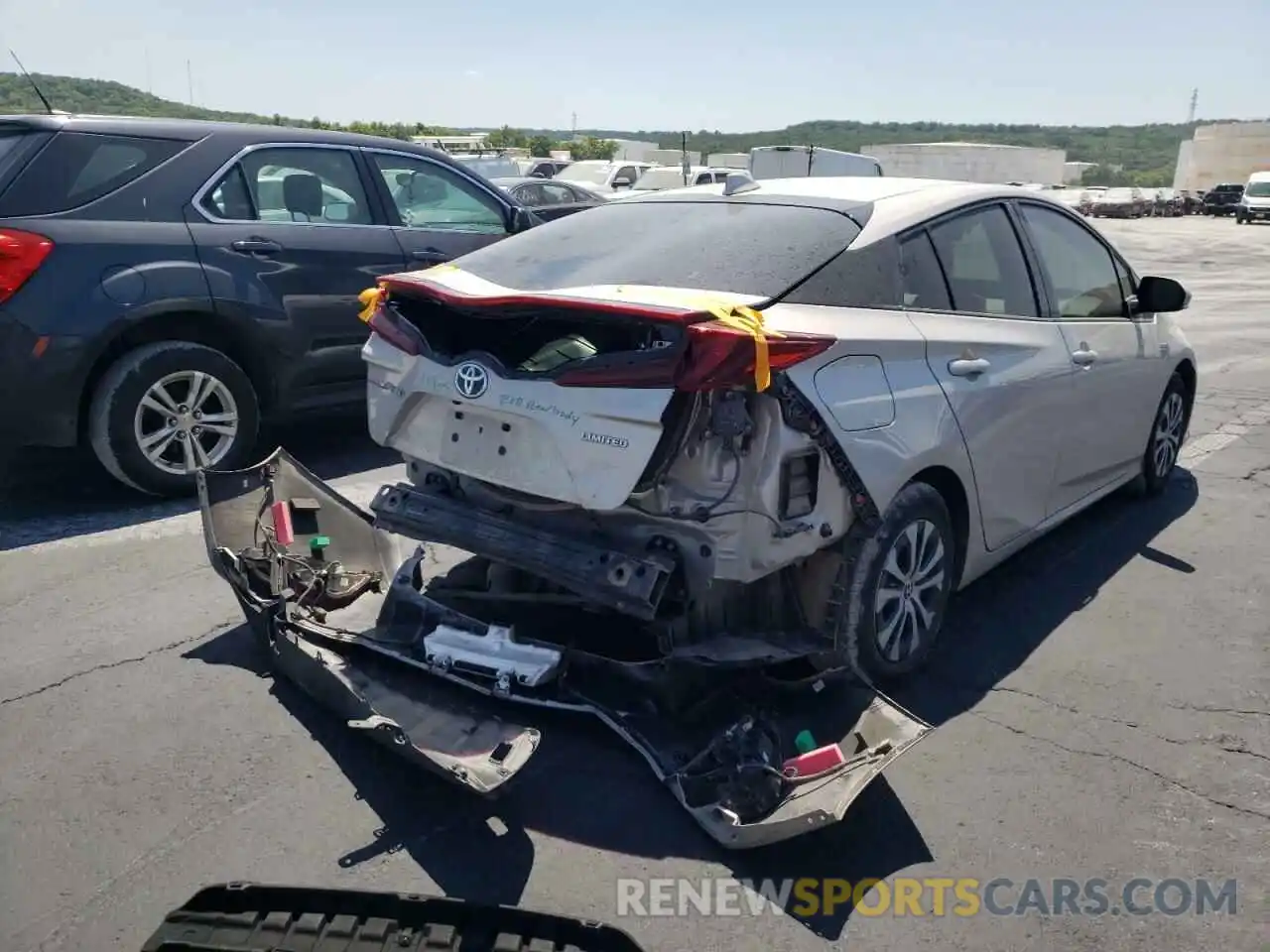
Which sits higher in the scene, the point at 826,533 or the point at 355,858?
the point at 826,533

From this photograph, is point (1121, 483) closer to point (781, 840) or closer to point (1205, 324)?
point (781, 840)

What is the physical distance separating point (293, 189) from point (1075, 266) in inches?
164

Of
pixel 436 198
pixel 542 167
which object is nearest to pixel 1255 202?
pixel 542 167

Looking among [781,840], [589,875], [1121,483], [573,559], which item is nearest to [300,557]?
[573,559]

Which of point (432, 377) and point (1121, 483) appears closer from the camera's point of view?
point (432, 377)

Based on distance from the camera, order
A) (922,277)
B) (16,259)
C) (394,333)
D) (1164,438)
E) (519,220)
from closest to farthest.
A: (394,333)
(922,277)
(16,259)
(1164,438)
(519,220)

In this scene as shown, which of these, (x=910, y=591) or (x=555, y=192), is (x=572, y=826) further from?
(x=555, y=192)

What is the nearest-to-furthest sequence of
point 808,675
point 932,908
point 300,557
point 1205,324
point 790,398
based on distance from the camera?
point 932,908 < point 790,398 < point 808,675 < point 300,557 < point 1205,324

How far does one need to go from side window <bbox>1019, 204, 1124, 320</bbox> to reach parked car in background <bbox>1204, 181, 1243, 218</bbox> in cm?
5471

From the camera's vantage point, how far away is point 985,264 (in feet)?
13.7

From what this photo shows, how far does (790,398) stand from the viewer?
3021 mm

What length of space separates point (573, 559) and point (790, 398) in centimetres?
81

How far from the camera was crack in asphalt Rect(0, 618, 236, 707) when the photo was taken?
3.57m

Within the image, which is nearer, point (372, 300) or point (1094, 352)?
point (372, 300)
